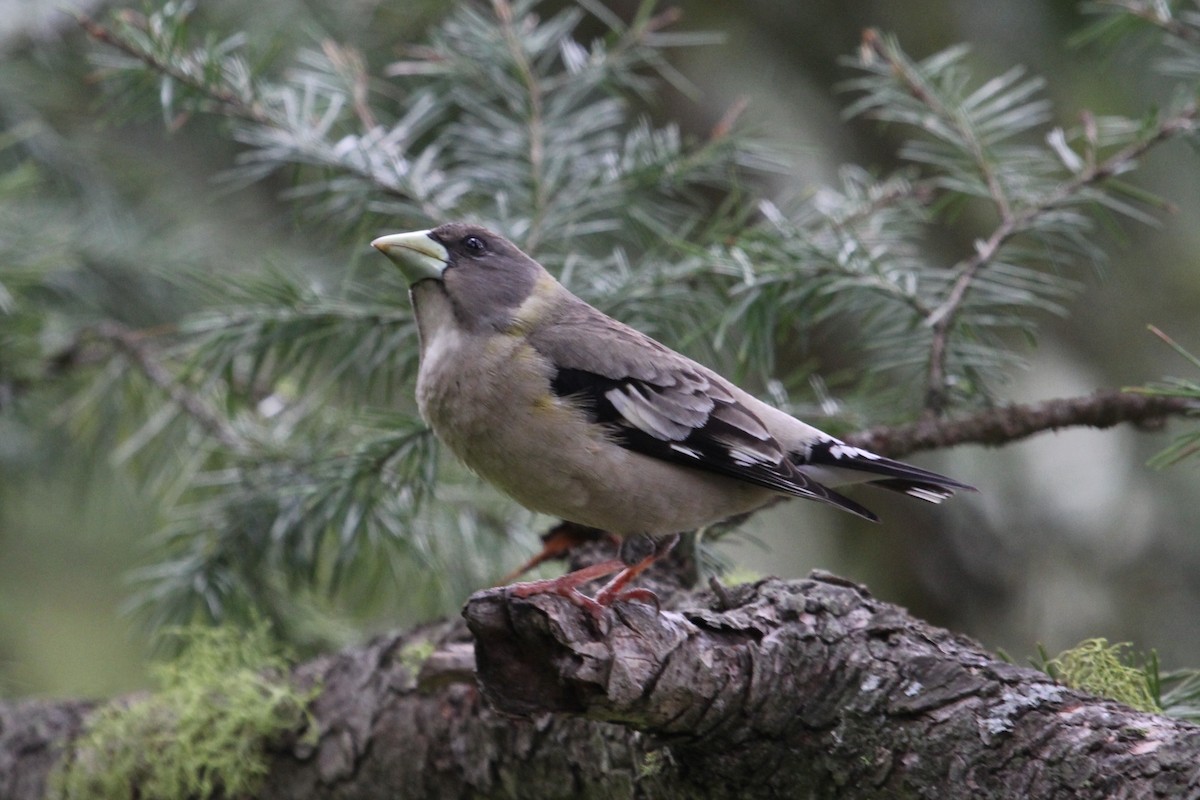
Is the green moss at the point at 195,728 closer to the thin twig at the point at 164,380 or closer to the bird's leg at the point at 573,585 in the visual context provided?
the thin twig at the point at 164,380

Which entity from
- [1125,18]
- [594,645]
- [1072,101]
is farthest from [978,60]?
[594,645]

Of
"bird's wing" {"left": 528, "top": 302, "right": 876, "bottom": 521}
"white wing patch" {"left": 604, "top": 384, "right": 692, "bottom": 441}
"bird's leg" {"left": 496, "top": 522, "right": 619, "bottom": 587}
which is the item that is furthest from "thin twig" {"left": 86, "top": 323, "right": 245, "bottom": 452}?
"white wing patch" {"left": 604, "top": 384, "right": 692, "bottom": 441}

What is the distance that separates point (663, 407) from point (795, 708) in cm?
103

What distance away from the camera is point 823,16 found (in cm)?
654

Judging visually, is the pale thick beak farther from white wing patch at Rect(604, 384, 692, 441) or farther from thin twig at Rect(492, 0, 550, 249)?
white wing patch at Rect(604, 384, 692, 441)

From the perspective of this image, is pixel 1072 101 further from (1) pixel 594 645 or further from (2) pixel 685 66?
(1) pixel 594 645

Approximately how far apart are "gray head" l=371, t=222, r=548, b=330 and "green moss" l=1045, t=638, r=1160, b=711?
184 cm

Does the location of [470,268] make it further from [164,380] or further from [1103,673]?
[1103,673]

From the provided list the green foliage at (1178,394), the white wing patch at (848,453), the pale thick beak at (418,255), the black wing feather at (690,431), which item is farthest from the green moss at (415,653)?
the green foliage at (1178,394)

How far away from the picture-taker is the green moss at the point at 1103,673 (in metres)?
2.68

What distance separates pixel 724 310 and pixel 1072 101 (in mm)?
3485

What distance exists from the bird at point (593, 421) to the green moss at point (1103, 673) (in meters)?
0.57

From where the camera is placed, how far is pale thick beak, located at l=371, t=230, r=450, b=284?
11.5ft

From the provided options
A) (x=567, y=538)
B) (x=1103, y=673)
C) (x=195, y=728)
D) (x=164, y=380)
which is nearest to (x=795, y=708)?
(x=1103, y=673)
